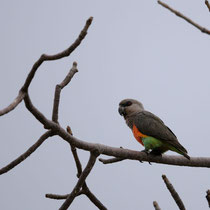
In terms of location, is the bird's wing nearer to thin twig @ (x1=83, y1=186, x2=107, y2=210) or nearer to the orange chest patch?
the orange chest patch

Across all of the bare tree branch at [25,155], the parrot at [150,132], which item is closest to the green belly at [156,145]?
the parrot at [150,132]

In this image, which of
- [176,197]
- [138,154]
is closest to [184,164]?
[138,154]

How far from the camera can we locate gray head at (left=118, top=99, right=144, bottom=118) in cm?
Answer: 889

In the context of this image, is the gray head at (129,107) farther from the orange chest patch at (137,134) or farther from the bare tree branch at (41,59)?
the bare tree branch at (41,59)

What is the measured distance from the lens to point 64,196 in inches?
200

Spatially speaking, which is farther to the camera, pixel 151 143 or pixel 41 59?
pixel 151 143

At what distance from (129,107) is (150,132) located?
1.52 m

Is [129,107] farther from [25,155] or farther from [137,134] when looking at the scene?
[25,155]

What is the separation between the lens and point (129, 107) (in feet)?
29.5

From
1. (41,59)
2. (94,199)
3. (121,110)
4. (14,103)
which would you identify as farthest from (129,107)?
(14,103)

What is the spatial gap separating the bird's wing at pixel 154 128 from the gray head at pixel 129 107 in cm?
48

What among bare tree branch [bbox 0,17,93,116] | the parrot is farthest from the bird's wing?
bare tree branch [bbox 0,17,93,116]

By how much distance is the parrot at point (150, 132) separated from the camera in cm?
724

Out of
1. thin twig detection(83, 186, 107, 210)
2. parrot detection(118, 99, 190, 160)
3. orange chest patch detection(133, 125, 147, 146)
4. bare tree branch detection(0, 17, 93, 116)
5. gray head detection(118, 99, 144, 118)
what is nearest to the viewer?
bare tree branch detection(0, 17, 93, 116)
